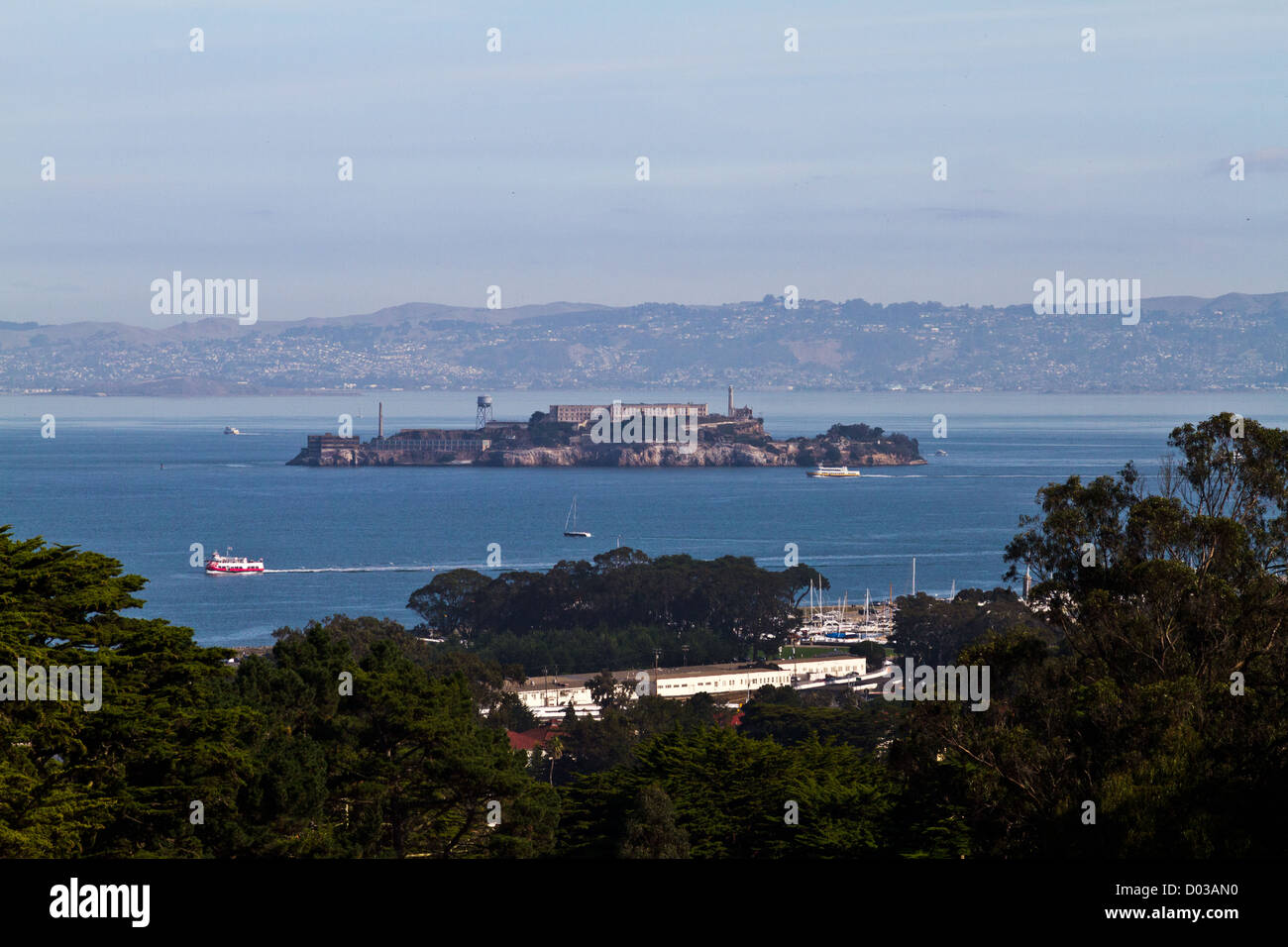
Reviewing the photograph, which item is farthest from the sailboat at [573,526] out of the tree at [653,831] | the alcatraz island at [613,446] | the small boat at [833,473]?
the tree at [653,831]

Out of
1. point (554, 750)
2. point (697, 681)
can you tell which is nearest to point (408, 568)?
point (697, 681)

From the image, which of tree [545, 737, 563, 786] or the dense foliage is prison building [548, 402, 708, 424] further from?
tree [545, 737, 563, 786]

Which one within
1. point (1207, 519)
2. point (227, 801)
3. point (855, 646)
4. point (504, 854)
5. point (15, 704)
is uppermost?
point (1207, 519)

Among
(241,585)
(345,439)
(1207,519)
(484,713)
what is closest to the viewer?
(1207,519)

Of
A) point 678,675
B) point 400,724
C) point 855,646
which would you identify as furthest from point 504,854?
point 855,646
